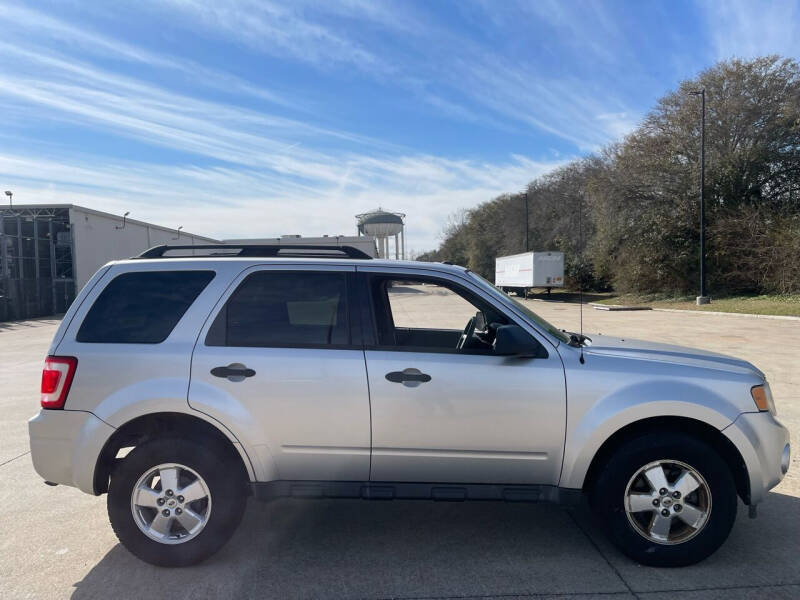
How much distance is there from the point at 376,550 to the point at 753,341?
44.1 feet

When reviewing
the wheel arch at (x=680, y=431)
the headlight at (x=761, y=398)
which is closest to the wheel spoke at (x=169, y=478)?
the wheel arch at (x=680, y=431)

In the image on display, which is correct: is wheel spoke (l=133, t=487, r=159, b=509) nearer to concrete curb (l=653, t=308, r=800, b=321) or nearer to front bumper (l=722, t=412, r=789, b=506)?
front bumper (l=722, t=412, r=789, b=506)

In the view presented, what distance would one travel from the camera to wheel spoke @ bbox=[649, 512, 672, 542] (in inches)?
136

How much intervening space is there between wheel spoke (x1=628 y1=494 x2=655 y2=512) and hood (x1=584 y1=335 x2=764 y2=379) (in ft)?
2.72

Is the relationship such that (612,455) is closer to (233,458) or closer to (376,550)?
(376,550)

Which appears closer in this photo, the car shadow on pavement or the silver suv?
the car shadow on pavement

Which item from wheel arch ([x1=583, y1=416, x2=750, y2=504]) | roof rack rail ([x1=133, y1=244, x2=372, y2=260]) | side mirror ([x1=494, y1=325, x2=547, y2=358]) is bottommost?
wheel arch ([x1=583, y1=416, x2=750, y2=504])

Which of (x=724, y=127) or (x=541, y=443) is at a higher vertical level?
(x=724, y=127)

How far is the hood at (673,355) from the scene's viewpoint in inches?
144

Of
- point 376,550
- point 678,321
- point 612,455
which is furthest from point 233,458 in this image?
point 678,321

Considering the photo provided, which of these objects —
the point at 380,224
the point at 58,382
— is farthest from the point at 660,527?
the point at 380,224

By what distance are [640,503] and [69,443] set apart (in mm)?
3440

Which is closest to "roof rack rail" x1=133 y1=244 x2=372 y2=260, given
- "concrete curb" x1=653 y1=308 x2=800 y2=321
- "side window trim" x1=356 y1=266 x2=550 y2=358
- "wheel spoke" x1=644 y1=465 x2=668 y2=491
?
"side window trim" x1=356 y1=266 x2=550 y2=358

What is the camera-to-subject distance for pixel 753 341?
14.0 metres
